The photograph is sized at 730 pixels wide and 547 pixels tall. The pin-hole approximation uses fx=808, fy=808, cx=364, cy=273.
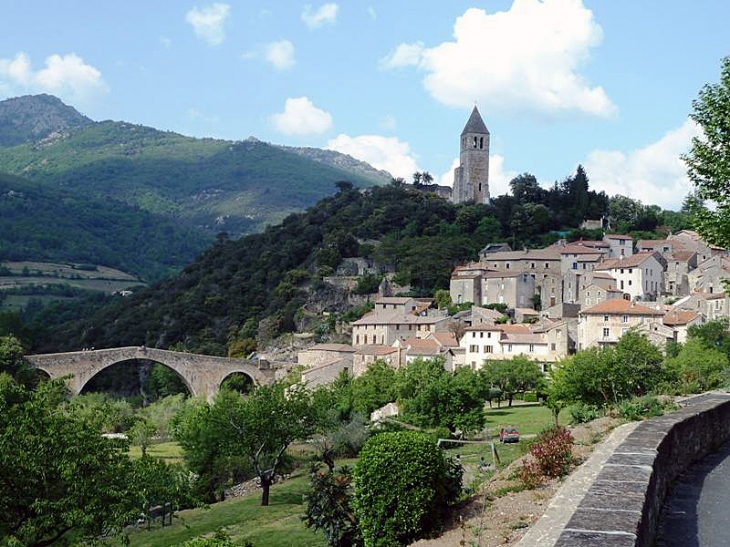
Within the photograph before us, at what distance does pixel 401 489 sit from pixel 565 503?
3774 millimetres

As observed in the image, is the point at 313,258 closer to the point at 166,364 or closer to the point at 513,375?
the point at 166,364

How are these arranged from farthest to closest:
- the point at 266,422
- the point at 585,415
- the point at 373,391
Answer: the point at 373,391, the point at 266,422, the point at 585,415

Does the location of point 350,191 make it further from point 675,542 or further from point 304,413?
point 675,542

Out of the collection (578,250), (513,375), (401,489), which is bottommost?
(401,489)

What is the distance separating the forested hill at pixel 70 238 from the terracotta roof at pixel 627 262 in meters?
104

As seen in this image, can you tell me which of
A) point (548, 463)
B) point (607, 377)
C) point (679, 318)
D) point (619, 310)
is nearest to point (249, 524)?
point (607, 377)

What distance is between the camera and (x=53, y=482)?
17422 mm

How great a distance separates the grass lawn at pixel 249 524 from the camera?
77.6ft

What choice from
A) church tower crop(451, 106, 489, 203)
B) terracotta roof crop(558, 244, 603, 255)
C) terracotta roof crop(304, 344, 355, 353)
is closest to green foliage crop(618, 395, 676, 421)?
terracotta roof crop(304, 344, 355, 353)

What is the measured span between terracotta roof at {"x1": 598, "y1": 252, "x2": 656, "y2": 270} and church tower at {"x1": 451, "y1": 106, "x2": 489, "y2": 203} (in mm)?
38125

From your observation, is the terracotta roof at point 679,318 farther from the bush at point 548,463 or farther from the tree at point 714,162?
the bush at point 548,463

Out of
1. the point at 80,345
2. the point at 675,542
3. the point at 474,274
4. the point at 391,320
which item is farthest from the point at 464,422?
the point at 80,345

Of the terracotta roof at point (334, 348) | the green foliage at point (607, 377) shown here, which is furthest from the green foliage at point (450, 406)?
the terracotta roof at point (334, 348)

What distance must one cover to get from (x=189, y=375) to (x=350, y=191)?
2207 inches
